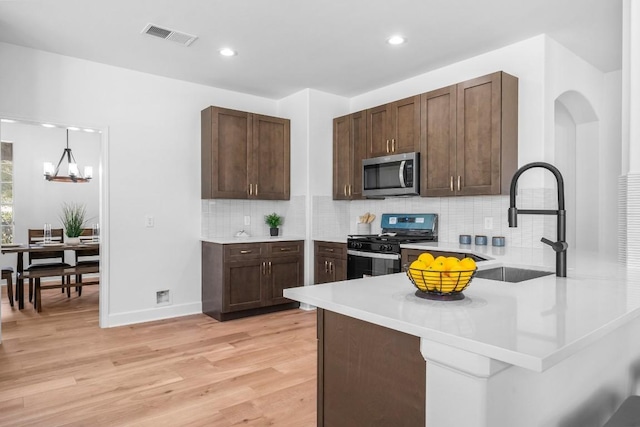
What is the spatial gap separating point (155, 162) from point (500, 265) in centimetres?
356

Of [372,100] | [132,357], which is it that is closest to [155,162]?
[132,357]

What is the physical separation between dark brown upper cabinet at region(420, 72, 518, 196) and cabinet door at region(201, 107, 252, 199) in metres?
1.98

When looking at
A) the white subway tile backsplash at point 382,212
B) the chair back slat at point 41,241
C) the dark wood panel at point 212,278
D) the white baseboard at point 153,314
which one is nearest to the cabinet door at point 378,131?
the white subway tile backsplash at point 382,212

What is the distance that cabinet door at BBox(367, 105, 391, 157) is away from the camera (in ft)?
14.3

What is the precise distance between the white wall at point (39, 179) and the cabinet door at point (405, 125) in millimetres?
5484

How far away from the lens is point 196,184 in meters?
4.63

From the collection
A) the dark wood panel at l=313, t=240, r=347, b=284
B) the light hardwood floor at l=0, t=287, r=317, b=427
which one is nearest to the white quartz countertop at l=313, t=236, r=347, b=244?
the dark wood panel at l=313, t=240, r=347, b=284

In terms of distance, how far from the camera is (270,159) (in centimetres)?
489

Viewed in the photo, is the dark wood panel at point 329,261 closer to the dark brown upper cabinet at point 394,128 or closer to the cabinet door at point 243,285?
the cabinet door at point 243,285

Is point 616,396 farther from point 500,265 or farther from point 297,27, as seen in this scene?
point 297,27

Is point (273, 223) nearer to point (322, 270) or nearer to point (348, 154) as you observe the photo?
point (322, 270)

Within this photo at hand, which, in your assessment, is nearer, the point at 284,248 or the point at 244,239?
the point at 244,239

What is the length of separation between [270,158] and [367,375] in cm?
384

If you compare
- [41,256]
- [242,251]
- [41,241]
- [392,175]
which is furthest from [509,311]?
[41,241]
